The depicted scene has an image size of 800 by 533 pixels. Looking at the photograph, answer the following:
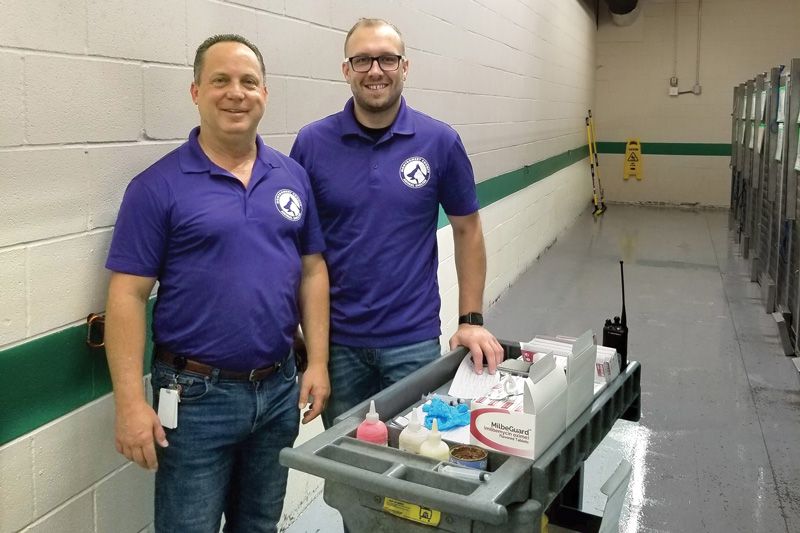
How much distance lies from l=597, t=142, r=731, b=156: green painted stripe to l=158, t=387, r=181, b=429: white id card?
37.9 ft

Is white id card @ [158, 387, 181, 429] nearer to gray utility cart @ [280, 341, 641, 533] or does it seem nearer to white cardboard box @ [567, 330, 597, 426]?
gray utility cart @ [280, 341, 641, 533]

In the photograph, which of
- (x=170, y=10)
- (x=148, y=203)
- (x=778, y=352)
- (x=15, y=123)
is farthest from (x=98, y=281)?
(x=778, y=352)

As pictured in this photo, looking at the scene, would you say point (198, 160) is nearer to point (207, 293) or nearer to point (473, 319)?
point (207, 293)

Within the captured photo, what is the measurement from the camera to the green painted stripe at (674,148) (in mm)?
11750

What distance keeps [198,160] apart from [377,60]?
58cm

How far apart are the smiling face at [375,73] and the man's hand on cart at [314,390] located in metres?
0.73

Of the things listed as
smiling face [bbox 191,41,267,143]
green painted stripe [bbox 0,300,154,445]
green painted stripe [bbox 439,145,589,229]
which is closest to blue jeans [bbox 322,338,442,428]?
green painted stripe [bbox 0,300,154,445]

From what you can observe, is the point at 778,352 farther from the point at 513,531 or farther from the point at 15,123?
the point at 15,123

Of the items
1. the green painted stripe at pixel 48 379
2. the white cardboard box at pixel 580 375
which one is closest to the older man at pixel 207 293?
the green painted stripe at pixel 48 379

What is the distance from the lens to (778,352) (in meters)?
4.79

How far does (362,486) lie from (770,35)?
11.9m

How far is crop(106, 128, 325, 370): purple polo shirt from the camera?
166cm

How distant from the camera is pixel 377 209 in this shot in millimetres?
2121

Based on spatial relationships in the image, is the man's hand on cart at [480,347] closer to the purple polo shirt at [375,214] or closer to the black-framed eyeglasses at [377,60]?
the purple polo shirt at [375,214]
